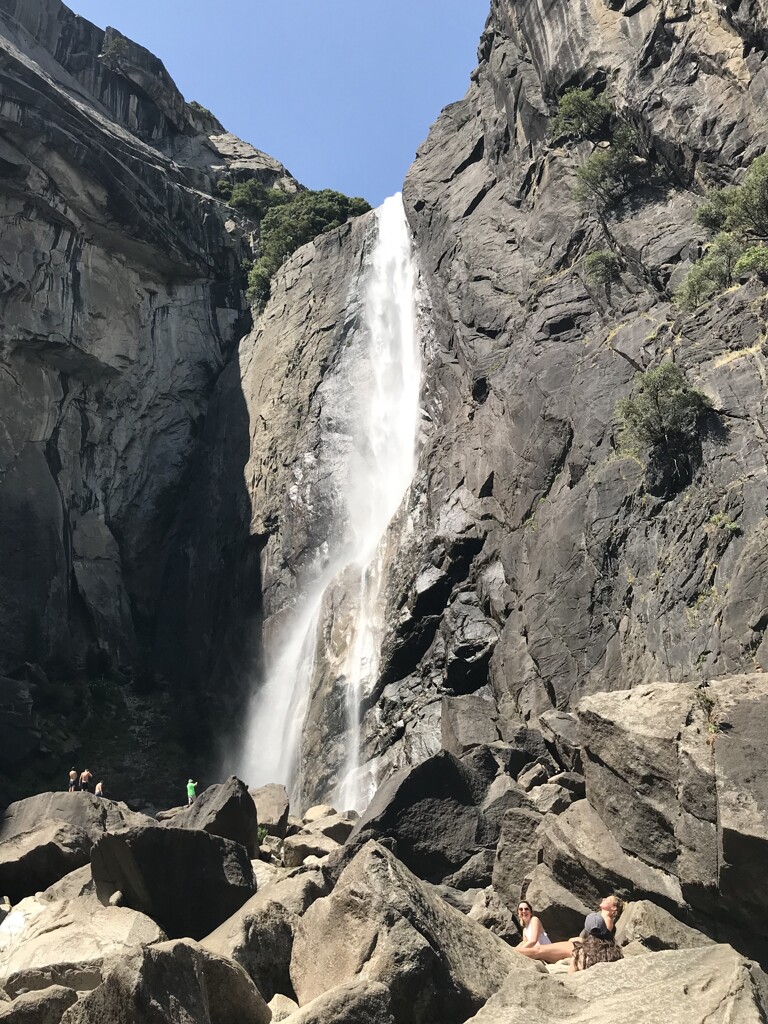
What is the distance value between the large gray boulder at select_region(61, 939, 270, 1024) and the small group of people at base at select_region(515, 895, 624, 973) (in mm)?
2906

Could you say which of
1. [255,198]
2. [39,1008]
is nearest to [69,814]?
[39,1008]

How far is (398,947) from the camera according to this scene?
281 inches

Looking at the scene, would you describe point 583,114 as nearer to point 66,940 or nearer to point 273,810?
point 273,810

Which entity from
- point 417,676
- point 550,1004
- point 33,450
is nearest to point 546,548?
point 417,676

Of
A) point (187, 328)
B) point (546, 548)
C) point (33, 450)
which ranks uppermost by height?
point (187, 328)

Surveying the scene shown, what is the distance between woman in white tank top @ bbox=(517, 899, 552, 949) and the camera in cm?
910

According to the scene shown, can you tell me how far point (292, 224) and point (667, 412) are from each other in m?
33.7

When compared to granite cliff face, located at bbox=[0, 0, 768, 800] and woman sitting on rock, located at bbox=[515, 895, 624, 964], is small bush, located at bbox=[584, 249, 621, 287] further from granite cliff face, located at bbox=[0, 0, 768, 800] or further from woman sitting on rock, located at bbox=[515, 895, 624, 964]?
woman sitting on rock, located at bbox=[515, 895, 624, 964]

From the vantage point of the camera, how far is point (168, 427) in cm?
4103

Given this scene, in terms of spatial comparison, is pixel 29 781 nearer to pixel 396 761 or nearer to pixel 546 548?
pixel 396 761

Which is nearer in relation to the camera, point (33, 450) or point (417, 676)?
point (417, 676)

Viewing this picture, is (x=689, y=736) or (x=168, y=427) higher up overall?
(x=168, y=427)

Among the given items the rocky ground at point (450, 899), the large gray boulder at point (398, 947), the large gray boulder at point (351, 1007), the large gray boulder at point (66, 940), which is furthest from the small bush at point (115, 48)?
the large gray boulder at point (351, 1007)

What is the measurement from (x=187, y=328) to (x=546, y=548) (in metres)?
27.7
